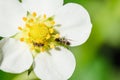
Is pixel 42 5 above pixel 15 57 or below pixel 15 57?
above

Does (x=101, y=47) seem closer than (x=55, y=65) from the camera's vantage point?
No

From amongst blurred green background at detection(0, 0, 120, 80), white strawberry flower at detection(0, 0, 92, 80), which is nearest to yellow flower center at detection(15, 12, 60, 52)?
white strawberry flower at detection(0, 0, 92, 80)

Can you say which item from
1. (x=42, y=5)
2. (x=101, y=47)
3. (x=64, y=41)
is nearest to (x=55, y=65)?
(x=64, y=41)

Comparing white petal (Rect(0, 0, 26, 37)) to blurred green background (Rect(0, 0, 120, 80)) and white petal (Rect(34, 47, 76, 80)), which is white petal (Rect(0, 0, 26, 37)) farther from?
blurred green background (Rect(0, 0, 120, 80))

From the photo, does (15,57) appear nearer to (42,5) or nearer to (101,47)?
(42,5)

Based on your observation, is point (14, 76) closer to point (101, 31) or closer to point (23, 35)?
point (23, 35)

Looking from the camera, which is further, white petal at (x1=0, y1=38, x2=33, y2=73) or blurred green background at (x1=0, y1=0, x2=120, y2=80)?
blurred green background at (x1=0, y1=0, x2=120, y2=80)

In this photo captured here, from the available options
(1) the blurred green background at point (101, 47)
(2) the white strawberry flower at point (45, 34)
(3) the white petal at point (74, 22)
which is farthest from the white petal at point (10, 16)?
(1) the blurred green background at point (101, 47)

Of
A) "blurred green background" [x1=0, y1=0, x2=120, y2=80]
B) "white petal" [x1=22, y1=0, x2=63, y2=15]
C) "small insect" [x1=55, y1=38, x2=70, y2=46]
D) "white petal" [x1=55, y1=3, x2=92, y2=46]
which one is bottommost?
"blurred green background" [x1=0, y1=0, x2=120, y2=80]
